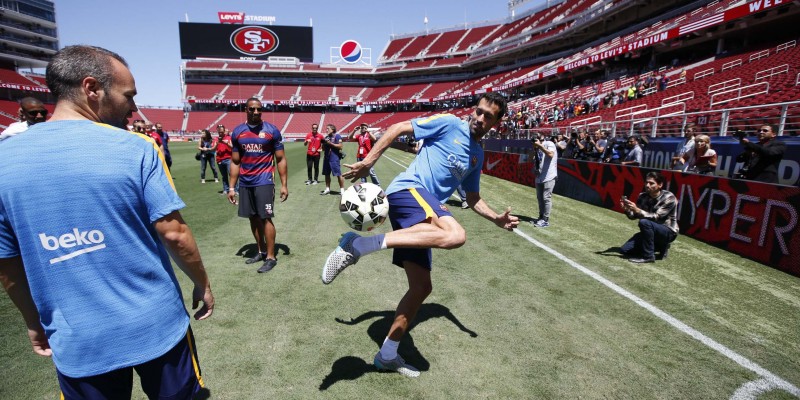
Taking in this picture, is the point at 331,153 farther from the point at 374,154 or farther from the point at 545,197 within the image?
the point at 374,154

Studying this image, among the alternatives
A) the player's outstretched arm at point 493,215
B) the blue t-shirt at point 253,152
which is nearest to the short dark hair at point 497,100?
the player's outstretched arm at point 493,215

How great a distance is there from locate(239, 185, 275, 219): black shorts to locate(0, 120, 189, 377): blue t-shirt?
3.73m

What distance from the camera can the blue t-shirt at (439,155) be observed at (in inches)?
122

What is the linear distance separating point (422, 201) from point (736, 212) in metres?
6.95

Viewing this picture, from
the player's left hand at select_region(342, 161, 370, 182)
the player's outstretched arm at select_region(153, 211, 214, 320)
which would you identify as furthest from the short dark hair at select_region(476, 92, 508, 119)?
the player's outstretched arm at select_region(153, 211, 214, 320)

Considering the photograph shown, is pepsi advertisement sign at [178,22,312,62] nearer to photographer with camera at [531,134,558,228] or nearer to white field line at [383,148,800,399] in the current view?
photographer with camera at [531,134,558,228]

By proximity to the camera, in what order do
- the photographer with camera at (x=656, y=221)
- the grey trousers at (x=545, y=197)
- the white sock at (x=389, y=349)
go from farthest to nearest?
the grey trousers at (x=545, y=197), the photographer with camera at (x=656, y=221), the white sock at (x=389, y=349)

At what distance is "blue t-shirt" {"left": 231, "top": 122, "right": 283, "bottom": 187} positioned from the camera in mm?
5227

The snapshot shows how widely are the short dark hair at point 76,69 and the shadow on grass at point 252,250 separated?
487 cm

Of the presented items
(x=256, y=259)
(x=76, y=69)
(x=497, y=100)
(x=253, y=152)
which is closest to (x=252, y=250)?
(x=256, y=259)

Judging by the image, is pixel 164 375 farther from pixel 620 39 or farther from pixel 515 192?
pixel 620 39

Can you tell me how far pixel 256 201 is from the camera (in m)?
5.25

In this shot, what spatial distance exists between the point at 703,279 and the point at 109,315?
684 cm

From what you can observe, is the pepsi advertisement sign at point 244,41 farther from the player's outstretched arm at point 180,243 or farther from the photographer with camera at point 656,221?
the player's outstretched arm at point 180,243
